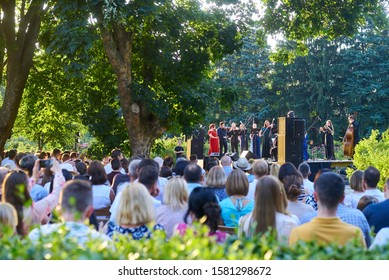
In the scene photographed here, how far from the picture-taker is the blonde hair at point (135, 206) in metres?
5.35

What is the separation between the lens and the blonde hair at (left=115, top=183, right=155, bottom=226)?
17.6 ft

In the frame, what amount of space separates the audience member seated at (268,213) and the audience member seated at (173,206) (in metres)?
1.02

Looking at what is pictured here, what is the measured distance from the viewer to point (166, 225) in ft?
21.4

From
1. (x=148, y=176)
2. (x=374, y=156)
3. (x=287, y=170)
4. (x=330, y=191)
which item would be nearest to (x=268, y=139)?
(x=374, y=156)

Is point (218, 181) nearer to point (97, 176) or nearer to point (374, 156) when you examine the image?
point (97, 176)

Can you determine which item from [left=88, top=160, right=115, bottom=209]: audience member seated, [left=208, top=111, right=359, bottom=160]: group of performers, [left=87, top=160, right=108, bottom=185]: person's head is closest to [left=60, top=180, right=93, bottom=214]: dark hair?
[left=88, top=160, right=115, bottom=209]: audience member seated

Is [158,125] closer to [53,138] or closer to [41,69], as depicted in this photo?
[41,69]

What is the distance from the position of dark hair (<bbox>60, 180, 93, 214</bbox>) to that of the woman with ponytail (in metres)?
0.86

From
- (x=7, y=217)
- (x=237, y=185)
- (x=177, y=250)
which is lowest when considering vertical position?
(x=177, y=250)

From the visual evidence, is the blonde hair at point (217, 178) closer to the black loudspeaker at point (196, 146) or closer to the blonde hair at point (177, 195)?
the blonde hair at point (177, 195)

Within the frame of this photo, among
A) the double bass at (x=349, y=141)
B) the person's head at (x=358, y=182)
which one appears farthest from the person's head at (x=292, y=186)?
the double bass at (x=349, y=141)

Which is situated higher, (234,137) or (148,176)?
(234,137)

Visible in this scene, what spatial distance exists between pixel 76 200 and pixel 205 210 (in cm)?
114

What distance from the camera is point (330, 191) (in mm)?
5262
